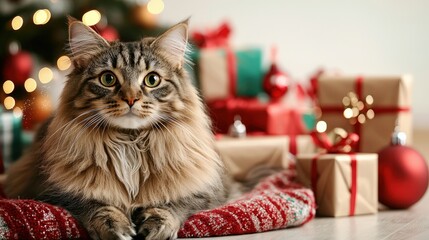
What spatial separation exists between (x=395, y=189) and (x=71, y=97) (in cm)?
111

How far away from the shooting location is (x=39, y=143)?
2.20 m

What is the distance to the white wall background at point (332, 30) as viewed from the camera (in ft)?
15.8

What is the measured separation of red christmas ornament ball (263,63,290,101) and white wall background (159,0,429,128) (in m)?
1.49

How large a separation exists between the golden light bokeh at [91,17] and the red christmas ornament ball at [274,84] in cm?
100

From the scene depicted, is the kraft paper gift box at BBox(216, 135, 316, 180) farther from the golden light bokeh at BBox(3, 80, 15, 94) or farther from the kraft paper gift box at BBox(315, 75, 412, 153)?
the golden light bokeh at BBox(3, 80, 15, 94)

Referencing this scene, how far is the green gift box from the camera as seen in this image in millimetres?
3188

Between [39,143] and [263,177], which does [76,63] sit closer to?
[39,143]

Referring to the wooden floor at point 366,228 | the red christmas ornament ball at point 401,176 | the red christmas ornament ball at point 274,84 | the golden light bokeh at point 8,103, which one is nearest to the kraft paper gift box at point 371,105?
the red christmas ornament ball at point 401,176

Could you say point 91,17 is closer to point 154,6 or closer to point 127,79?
A: point 154,6

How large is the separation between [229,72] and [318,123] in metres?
0.68

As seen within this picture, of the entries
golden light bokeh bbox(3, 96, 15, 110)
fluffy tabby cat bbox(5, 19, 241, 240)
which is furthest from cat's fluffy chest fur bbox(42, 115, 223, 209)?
golden light bokeh bbox(3, 96, 15, 110)

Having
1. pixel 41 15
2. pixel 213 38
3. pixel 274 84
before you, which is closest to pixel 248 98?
pixel 274 84

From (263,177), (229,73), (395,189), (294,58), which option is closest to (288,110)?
(229,73)

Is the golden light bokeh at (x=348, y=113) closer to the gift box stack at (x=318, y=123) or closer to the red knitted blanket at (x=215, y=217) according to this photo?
the gift box stack at (x=318, y=123)
